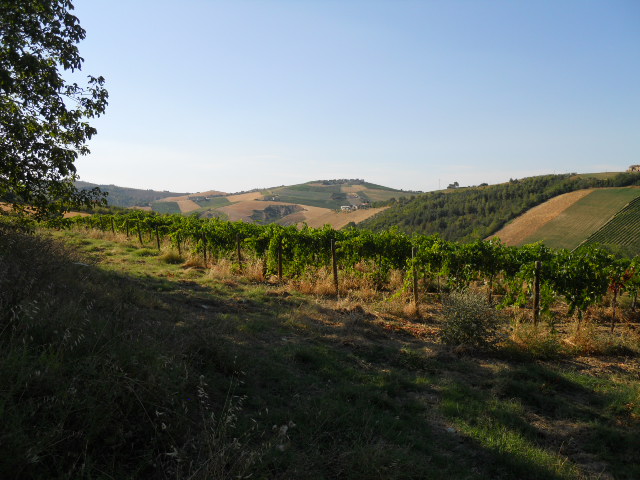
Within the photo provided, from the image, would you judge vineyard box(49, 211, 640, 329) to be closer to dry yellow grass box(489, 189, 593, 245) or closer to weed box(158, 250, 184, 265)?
weed box(158, 250, 184, 265)

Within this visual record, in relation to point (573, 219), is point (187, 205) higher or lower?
higher

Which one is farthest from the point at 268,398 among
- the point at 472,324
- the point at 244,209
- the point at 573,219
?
the point at 244,209

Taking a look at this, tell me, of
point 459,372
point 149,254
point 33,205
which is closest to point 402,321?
point 459,372

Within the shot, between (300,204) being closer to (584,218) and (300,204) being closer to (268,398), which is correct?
A: (584,218)

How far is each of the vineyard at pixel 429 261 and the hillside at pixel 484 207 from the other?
41949mm

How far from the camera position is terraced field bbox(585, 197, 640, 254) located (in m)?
42.6

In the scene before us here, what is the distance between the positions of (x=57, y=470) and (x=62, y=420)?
26cm

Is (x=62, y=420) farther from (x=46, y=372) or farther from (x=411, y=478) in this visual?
(x=411, y=478)

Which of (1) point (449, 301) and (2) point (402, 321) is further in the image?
(2) point (402, 321)

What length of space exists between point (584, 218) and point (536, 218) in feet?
18.9

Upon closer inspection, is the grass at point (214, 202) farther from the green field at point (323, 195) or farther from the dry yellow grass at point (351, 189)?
the dry yellow grass at point (351, 189)

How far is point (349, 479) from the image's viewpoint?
2.62m

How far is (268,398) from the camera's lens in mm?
3770

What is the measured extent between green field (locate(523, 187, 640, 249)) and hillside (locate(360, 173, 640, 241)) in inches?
257
